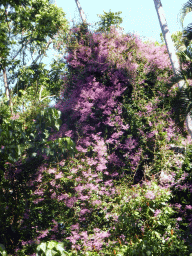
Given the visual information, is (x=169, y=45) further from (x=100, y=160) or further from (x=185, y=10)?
(x=100, y=160)

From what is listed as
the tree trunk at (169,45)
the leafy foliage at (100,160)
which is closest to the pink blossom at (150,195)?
the leafy foliage at (100,160)

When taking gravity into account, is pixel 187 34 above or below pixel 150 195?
above

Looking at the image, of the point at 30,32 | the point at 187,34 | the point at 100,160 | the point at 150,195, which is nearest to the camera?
the point at 150,195

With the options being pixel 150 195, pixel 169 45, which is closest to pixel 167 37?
pixel 169 45

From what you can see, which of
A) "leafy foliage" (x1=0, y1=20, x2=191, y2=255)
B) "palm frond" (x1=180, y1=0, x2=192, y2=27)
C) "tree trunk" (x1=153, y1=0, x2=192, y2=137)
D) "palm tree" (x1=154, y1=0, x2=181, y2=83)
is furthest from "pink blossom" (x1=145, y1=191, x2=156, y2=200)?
"palm frond" (x1=180, y1=0, x2=192, y2=27)

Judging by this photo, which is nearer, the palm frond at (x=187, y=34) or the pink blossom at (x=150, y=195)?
the pink blossom at (x=150, y=195)

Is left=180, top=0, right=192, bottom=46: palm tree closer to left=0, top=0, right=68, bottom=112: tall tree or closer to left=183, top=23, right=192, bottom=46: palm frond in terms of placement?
left=183, top=23, right=192, bottom=46: palm frond

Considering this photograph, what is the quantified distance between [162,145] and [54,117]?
351 centimetres

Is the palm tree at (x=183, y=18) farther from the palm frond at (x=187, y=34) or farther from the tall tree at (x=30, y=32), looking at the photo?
the tall tree at (x=30, y=32)

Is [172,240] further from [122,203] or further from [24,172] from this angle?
[24,172]

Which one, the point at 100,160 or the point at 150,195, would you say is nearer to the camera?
the point at 150,195

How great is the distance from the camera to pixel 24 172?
552 cm

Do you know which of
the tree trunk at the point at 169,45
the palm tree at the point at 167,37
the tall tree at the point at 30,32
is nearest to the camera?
the tree trunk at the point at 169,45

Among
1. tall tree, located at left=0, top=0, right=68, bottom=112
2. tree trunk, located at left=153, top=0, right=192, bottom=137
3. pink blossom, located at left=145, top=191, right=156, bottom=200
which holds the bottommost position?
pink blossom, located at left=145, top=191, right=156, bottom=200
